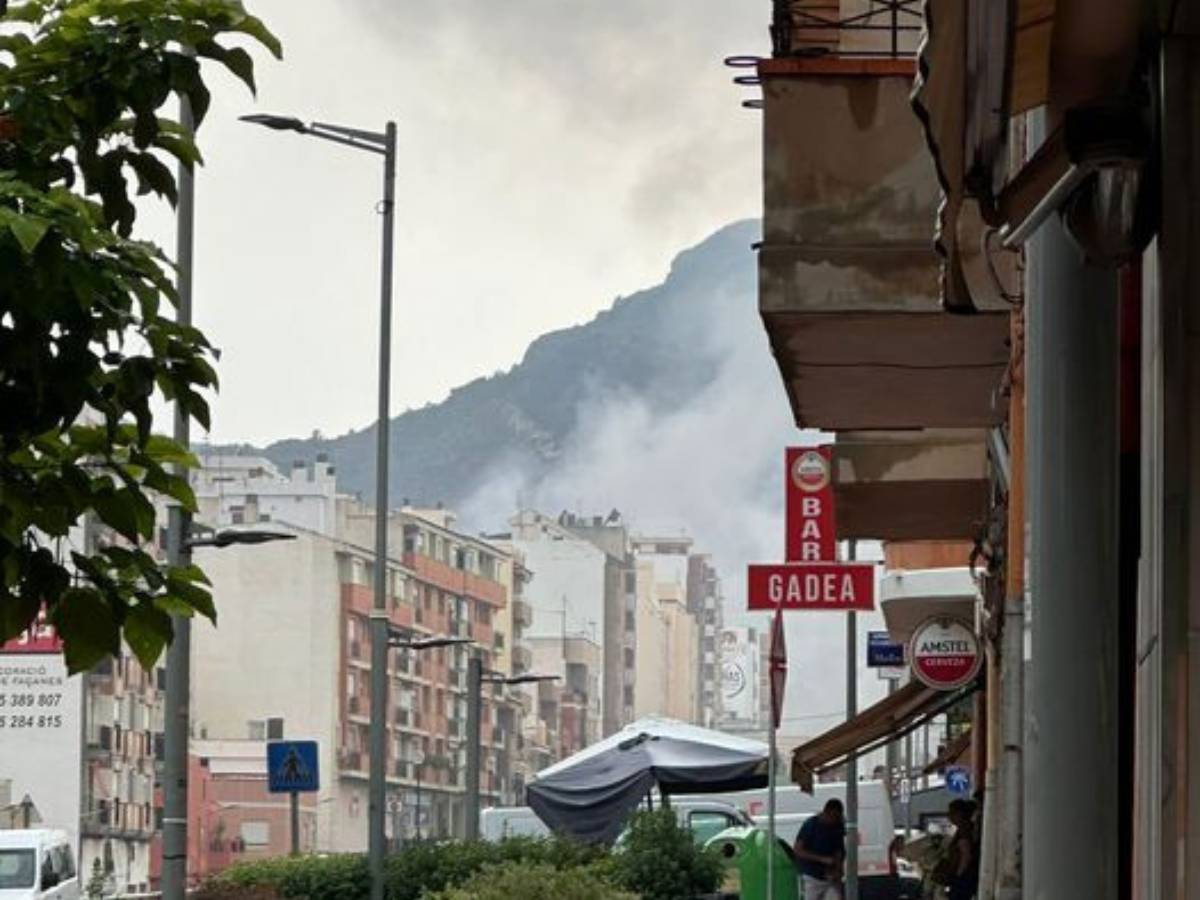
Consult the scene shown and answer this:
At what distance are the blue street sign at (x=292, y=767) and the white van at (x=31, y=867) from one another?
16.5 feet

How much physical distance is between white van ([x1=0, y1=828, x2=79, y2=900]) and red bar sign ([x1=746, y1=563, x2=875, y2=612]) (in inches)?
799

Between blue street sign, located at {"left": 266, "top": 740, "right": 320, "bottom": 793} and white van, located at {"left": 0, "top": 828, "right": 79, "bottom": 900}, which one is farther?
white van, located at {"left": 0, "top": 828, "right": 79, "bottom": 900}

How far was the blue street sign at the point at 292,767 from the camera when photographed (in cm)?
3888

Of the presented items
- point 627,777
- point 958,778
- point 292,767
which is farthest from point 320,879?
point 958,778

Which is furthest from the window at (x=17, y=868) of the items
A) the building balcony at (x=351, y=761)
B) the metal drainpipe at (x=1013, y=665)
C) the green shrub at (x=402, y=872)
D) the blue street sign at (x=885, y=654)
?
the building balcony at (x=351, y=761)

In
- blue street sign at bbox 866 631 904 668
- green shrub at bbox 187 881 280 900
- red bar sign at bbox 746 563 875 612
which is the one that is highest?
red bar sign at bbox 746 563 875 612

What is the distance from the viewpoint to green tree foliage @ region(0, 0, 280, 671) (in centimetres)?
829

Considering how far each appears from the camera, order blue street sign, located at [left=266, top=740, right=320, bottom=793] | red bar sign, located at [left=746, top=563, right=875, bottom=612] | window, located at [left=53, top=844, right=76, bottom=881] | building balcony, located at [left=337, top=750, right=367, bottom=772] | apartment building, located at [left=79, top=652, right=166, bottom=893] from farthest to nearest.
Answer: building balcony, located at [left=337, top=750, right=367, bottom=772], apartment building, located at [left=79, top=652, right=166, bottom=893], window, located at [left=53, top=844, right=76, bottom=881], blue street sign, located at [left=266, top=740, right=320, bottom=793], red bar sign, located at [left=746, top=563, right=875, bottom=612]

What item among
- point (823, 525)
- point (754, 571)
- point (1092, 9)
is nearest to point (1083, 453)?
point (1092, 9)

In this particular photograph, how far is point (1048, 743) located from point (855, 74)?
6.55 meters

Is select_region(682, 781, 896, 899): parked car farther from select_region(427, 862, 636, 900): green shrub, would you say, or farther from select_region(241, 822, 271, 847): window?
select_region(241, 822, 271, 847): window

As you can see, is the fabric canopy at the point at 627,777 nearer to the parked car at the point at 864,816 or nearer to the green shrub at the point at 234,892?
the green shrub at the point at 234,892

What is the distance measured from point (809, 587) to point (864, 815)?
33.8 m

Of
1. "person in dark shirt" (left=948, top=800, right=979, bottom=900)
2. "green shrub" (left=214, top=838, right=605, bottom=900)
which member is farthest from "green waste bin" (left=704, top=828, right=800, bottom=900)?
"green shrub" (left=214, top=838, right=605, bottom=900)
